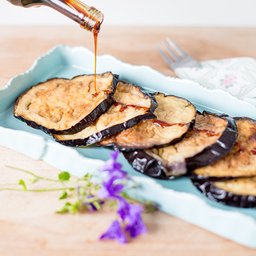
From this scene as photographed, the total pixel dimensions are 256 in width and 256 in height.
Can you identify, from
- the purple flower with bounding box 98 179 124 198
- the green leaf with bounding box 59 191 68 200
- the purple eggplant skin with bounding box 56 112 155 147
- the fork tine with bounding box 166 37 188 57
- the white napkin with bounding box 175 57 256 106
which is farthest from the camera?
the fork tine with bounding box 166 37 188 57

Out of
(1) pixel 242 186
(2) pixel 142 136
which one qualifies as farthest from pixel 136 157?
(1) pixel 242 186

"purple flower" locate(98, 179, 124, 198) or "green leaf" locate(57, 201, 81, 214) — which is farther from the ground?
"purple flower" locate(98, 179, 124, 198)

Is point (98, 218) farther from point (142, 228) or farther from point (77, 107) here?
point (77, 107)

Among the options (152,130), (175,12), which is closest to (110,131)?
(152,130)

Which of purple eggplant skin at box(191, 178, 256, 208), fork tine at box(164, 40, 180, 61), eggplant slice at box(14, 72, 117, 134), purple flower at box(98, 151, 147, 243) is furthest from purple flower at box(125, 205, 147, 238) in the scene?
fork tine at box(164, 40, 180, 61)

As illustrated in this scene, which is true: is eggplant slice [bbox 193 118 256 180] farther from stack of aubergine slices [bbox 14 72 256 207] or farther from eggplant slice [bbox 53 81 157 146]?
eggplant slice [bbox 53 81 157 146]

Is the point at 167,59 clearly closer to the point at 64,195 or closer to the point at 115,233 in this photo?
the point at 64,195
